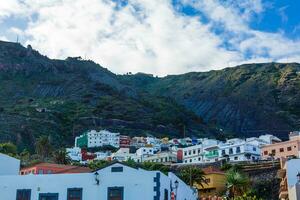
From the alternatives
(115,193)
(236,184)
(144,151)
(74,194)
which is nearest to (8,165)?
(74,194)

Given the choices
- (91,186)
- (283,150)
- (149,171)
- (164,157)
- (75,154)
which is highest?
(75,154)

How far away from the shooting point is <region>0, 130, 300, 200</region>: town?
3806 cm

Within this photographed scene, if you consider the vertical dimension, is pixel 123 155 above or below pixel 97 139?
below

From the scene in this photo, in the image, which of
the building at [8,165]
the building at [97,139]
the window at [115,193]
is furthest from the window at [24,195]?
the building at [97,139]

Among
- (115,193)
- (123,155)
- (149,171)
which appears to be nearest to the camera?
(115,193)

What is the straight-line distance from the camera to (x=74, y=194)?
3825cm

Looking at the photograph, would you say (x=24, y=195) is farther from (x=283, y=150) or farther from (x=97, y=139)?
(x=97, y=139)

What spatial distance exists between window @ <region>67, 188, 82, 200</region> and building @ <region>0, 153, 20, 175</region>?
8.20 m

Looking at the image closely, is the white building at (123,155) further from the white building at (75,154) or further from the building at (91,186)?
the building at (91,186)

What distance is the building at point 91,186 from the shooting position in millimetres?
37750

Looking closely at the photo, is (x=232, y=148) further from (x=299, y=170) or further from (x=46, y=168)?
(x=299, y=170)

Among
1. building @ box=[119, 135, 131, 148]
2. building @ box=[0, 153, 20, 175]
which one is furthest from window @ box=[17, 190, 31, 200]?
building @ box=[119, 135, 131, 148]

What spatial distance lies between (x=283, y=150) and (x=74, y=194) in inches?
2986

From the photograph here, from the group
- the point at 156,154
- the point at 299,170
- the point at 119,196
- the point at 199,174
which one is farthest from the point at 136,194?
the point at 156,154
